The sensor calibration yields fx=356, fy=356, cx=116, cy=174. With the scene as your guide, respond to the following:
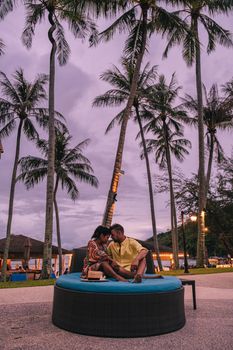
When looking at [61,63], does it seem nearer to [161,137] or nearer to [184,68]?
[184,68]

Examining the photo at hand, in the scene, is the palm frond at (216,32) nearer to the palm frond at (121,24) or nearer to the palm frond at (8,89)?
the palm frond at (121,24)

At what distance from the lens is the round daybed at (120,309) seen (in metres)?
3.97

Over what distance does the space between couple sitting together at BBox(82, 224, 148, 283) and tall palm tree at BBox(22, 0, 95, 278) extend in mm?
10222

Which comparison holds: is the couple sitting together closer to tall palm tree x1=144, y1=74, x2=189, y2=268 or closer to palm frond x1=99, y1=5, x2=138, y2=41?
palm frond x1=99, y1=5, x2=138, y2=41

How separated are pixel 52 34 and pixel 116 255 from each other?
15.8 metres

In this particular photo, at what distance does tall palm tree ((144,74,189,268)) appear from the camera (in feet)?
90.1

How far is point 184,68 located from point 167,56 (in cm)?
141

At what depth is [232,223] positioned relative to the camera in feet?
94.8

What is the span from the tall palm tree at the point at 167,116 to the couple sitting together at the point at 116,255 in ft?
74.4

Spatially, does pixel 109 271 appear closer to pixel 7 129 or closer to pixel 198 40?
pixel 198 40

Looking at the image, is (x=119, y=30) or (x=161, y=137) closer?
(x=119, y=30)

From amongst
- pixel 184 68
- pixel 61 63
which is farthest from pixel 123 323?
pixel 184 68

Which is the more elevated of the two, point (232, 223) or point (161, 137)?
point (161, 137)

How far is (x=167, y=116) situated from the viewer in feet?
96.8
